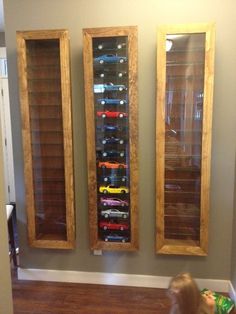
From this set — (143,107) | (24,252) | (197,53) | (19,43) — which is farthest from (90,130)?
(24,252)

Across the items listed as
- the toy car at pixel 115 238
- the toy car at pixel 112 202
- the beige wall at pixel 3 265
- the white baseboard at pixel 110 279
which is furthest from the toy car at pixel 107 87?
the white baseboard at pixel 110 279

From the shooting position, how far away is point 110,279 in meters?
2.65

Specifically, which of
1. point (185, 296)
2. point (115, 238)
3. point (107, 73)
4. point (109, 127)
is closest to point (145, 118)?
point (109, 127)

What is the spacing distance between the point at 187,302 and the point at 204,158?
1.37m

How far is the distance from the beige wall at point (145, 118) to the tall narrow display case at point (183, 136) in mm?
123

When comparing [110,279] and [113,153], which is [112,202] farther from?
[110,279]

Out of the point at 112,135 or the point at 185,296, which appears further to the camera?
the point at 112,135

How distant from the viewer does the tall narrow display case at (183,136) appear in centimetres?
220

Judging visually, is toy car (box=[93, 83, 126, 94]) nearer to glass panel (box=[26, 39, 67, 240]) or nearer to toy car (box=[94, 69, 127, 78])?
toy car (box=[94, 69, 127, 78])

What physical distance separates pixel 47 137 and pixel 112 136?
58cm

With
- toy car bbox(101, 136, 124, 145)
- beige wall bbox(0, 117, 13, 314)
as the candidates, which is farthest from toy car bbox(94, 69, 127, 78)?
beige wall bbox(0, 117, 13, 314)

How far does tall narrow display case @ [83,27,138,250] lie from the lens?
2.25m

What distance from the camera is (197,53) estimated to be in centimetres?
228

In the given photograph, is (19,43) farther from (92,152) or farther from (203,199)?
(203,199)
